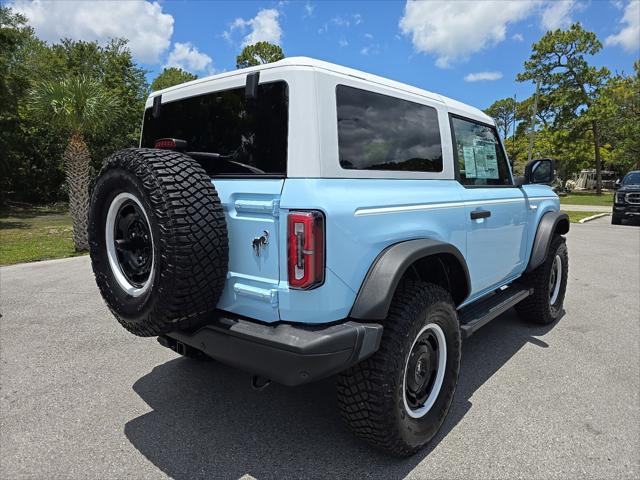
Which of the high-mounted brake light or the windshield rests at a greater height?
the high-mounted brake light

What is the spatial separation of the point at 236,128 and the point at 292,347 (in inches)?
48.3

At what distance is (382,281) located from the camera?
2.12 m

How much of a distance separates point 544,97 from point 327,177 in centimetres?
3807

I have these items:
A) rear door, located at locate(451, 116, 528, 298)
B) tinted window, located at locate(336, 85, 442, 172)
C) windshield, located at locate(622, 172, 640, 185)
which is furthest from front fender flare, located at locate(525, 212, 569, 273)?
windshield, located at locate(622, 172, 640, 185)

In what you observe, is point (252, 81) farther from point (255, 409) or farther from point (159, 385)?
point (159, 385)

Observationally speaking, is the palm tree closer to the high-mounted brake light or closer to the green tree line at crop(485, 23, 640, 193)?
the high-mounted brake light

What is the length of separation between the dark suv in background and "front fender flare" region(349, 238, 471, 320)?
1609cm

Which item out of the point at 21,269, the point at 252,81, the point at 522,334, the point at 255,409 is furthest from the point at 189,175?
the point at 21,269

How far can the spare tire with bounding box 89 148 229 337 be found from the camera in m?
2.00

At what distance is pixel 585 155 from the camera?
1325 inches

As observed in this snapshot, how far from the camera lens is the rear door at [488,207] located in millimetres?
3113

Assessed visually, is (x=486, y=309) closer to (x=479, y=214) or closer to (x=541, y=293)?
(x=479, y=214)

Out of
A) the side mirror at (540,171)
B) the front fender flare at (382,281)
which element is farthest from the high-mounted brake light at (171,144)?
the side mirror at (540,171)

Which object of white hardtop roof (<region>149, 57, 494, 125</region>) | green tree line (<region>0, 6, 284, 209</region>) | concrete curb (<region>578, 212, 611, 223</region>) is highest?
green tree line (<region>0, 6, 284, 209</region>)
